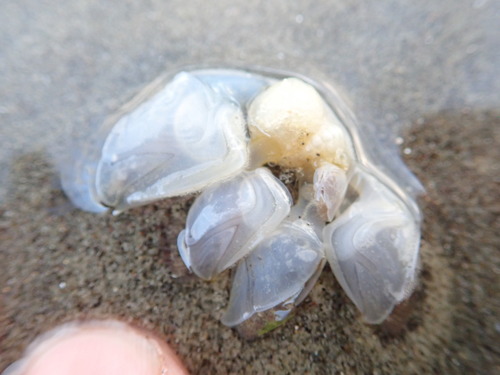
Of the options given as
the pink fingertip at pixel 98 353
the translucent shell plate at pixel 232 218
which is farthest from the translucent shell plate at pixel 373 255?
the pink fingertip at pixel 98 353

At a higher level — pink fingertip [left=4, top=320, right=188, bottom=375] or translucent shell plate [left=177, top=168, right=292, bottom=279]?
translucent shell plate [left=177, top=168, right=292, bottom=279]

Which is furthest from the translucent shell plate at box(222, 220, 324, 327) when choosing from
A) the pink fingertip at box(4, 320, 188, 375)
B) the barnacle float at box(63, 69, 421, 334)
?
the pink fingertip at box(4, 320, 188, 375)

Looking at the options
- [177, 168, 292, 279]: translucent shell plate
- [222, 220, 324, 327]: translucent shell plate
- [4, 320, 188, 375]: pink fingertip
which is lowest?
[4, 320, 188, 375]: pink fingertip

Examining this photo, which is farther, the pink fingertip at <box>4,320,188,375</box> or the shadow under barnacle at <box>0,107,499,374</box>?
the shadow under barnacle at <box>0,107,499,374</box>

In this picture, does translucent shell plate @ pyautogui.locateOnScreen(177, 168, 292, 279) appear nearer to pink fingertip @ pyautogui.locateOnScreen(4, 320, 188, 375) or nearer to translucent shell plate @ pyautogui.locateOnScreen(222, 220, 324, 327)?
translucent shell plate @ pyautogui.locateOnScreen(222, 220, 324, 327)

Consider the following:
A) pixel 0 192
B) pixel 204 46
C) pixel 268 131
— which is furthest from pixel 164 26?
pixel 0 192

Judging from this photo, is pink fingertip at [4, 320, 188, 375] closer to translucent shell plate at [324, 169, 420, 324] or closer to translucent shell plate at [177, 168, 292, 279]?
translucent shell plate at [177, 168, 292, 279]

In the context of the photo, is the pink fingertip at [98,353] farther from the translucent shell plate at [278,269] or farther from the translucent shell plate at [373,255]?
the translucent shell plate at [373,255]
